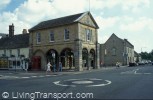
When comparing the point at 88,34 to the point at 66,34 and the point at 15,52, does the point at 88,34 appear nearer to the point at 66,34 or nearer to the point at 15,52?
the point at 66,34

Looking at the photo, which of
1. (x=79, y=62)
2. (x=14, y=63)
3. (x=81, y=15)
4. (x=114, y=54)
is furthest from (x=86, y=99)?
(x=114, y=54)

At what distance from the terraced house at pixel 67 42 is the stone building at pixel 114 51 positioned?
3211 centimetres

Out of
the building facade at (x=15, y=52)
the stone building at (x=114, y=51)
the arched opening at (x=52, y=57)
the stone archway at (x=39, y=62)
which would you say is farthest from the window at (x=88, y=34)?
the stone building at (x=114, y=51)

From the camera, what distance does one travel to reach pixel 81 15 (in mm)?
46125

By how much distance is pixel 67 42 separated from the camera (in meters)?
45.0

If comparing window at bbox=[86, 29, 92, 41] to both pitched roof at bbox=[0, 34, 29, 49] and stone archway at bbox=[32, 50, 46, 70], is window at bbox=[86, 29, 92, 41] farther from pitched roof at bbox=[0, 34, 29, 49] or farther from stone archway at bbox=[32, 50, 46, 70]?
pitched roof at bbox=[0, 34, 29, 49]

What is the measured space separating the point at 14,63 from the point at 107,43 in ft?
124

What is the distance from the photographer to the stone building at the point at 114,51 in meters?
82.1

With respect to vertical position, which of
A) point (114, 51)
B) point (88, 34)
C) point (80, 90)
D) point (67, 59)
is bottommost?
point (80, 90)

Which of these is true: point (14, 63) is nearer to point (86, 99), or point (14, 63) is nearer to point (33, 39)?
point (33, 39)

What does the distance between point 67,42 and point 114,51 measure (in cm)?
4098

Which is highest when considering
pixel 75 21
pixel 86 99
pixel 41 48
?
pixel 75 21

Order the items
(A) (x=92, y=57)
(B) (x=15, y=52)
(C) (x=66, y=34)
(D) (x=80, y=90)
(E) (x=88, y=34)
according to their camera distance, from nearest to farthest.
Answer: (D) (x=80, y=90) → (C) (x=66, y=34) → (E) (x=88, y=34) → (A) (x=92, y=57) → (B) (x=15, y=52)

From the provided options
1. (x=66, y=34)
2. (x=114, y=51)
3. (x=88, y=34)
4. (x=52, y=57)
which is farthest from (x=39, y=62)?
(x=114, y=51)
